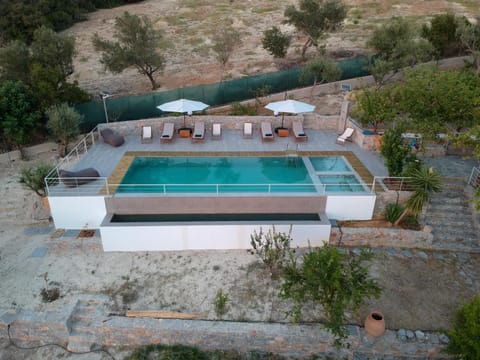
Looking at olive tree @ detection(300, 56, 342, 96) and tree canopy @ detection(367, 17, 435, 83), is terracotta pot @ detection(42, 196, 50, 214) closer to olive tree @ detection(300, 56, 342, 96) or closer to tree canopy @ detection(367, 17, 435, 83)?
olive tree @ detection(300, 56, 342, 96)

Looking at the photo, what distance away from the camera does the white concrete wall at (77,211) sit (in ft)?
44.6

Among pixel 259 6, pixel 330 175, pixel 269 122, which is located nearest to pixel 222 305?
pixel 330 175

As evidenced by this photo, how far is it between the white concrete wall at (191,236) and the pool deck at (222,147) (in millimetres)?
4447

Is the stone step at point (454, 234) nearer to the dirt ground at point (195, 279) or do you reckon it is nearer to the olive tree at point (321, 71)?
the dirt ground at point (195, 279)

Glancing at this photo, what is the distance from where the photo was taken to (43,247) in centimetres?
1340

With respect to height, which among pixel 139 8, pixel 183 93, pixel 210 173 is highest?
pixel 139 8

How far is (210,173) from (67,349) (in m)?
8.38

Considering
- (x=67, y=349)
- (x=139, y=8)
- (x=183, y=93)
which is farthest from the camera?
(x=139, y=8)

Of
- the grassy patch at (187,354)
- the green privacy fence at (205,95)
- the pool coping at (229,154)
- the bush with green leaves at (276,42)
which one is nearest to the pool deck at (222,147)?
the pool coping at (229,154)

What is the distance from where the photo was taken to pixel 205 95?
81.0 ft

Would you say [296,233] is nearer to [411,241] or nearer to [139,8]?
[411,241]

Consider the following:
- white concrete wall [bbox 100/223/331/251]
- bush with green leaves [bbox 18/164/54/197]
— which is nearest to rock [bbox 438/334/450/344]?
white concrete wall [bbox 100/223/331/251]

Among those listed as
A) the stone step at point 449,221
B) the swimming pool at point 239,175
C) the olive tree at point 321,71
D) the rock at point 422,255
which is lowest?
the rock at point 422,255

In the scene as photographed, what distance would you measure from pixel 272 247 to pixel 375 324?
13.7ft
